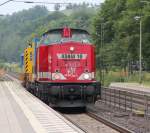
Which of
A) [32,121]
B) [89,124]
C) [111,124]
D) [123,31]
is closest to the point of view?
[32,121]

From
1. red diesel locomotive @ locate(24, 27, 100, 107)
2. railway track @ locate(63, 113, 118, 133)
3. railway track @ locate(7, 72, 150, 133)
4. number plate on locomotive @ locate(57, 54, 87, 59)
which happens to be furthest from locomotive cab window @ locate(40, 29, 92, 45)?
railway track @ locate(63, 113, 118, 133)

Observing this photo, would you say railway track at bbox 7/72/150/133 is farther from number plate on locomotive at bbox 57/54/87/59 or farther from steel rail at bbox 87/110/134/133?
number plate on locomotive at bbox 57/54/87/59

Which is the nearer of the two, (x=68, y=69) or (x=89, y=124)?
(x=89, y=124)

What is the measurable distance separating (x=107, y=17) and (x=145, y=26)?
80.0 ft

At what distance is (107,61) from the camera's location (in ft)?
250

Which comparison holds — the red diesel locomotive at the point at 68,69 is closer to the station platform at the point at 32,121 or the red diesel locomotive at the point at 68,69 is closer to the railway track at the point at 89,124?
the railway track at the point at 89,124

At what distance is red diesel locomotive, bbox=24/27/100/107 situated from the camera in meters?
25.0

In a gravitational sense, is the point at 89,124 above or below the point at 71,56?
below

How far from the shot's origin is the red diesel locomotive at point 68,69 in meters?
25.0

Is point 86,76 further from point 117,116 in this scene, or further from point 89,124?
point 89,124

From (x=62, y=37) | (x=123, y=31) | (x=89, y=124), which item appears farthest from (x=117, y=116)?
(x=123, y=31)

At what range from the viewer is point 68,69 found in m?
25.7

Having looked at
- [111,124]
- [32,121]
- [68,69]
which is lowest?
[111,124]

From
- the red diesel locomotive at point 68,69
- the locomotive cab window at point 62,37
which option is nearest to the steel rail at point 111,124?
the red diesel locomotive at point 68,69
